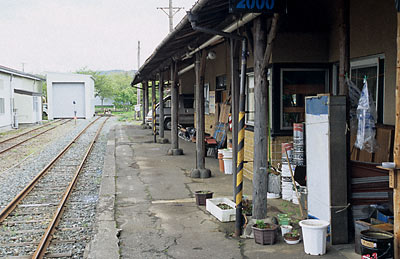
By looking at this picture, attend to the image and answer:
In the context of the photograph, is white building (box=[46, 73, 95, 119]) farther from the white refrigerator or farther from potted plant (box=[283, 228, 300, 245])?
the white refrigerator

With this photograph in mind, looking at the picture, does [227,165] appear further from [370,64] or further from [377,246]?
[377,246]

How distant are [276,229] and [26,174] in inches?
372

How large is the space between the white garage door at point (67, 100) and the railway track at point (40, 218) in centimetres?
4502

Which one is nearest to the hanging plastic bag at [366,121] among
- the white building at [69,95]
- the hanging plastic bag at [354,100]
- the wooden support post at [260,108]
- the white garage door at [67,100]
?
the hanging plastic bag at [354,100]

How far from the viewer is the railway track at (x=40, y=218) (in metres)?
7.21

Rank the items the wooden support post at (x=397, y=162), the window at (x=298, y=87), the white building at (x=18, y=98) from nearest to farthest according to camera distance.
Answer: the wooden support post at (x=397, y=162), the window at (x=298, y=87), the white building at (x=18, y=98)

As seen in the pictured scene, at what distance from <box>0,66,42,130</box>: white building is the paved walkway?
871 inches

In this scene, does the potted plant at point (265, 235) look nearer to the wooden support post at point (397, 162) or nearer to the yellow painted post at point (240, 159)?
the yellow painted post at point (240, 159)

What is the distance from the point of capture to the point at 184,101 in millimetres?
26906

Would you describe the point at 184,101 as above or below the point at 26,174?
above

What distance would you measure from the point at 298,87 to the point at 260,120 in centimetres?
338

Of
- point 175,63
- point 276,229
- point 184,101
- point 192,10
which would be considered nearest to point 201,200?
point 276,229

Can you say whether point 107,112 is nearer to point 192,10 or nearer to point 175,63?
point 175,63

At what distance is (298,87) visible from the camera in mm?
10219
